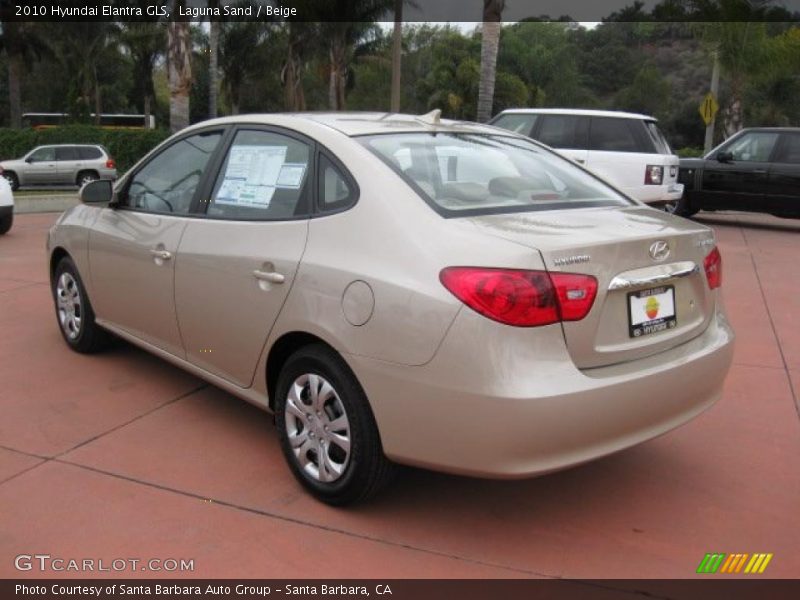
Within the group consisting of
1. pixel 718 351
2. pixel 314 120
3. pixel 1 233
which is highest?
pixel 314 120

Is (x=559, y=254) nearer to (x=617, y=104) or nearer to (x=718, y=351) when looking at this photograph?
(x=718, y=351)

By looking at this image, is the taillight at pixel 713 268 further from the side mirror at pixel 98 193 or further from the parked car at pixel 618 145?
the parked car at pixel 618 145

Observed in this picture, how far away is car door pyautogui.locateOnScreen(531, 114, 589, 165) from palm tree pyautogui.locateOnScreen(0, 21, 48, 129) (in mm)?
26188

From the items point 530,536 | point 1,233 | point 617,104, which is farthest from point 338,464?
point 617,104

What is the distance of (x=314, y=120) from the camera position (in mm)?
3863

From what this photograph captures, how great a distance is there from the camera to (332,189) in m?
3.51

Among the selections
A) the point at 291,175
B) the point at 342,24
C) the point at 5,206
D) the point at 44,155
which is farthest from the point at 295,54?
the point at 291,175

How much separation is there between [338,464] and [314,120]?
1629mm

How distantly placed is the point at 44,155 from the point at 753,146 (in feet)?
64.7

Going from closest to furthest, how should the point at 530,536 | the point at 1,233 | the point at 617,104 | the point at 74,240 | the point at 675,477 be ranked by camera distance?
the point at 530,536, the point at 675,477, the point at 74,240, the point at 1,233, the point at 617,104

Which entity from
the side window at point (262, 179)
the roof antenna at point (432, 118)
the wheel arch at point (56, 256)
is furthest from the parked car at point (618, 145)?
the side window at point (262, 179)

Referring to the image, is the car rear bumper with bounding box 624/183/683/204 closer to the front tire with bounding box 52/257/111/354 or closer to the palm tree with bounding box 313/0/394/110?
the front tire with bounding box 52/257/111/354

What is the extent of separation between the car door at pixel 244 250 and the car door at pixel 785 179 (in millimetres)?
10989

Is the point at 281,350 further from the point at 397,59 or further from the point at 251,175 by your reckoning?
the point at 397,59
